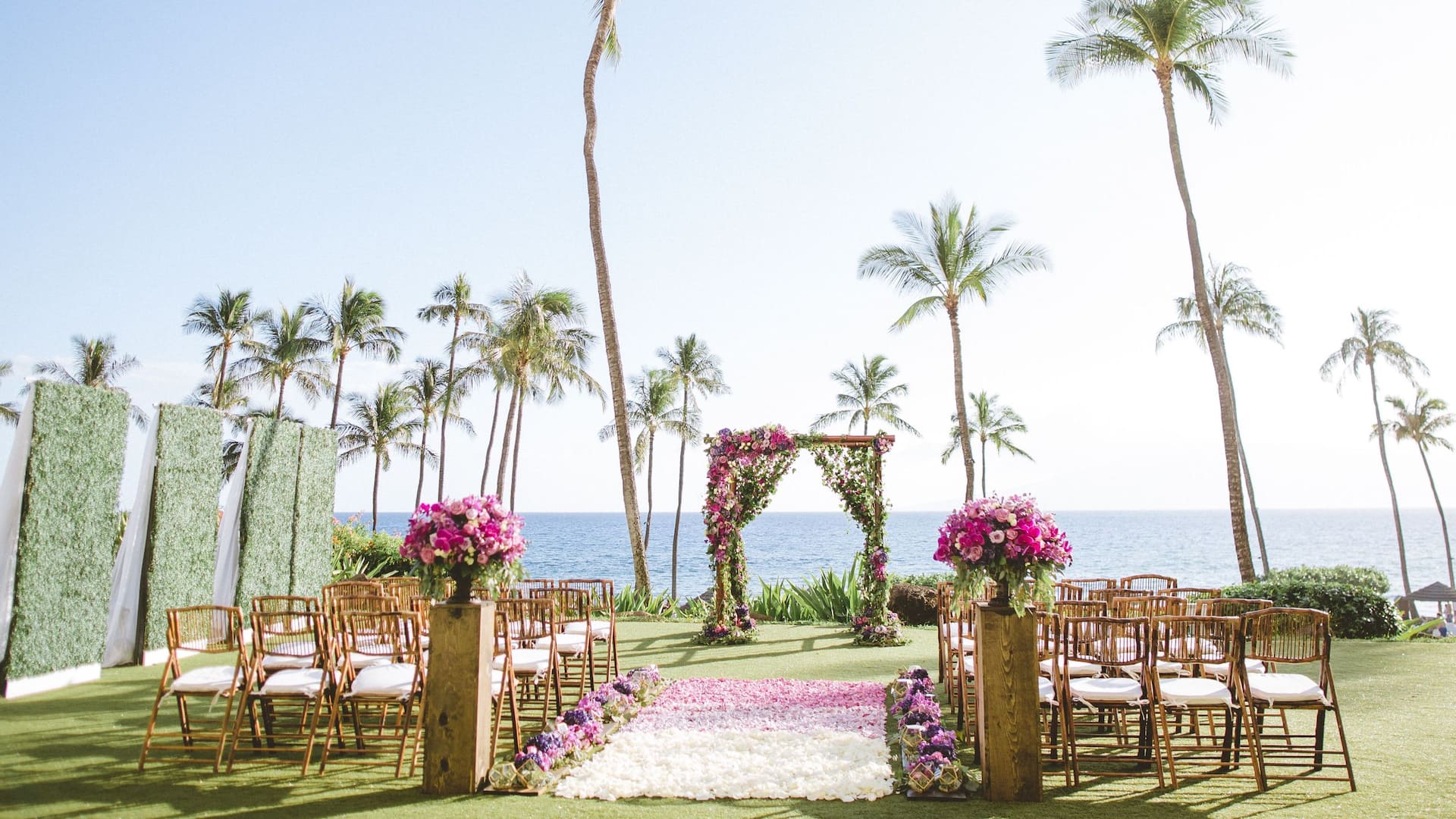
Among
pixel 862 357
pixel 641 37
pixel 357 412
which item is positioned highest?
pixel 641 37

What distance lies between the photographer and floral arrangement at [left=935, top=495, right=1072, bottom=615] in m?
4.52

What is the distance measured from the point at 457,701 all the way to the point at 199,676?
1811mm

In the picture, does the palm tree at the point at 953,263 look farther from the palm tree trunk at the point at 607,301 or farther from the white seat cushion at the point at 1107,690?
the white seat cushion at the point at 1107,690

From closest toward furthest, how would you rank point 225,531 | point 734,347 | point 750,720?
point 750,720 < point 225,531 < point 734,347

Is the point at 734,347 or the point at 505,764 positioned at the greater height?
the point at 734,347

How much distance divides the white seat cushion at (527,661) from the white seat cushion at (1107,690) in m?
3.42

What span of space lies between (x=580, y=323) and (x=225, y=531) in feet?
51.6

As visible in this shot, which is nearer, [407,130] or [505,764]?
[505,764]

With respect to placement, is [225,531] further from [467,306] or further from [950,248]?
[467,306]

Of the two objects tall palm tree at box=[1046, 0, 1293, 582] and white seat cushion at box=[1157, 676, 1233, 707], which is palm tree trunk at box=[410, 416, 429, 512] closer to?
tall palm tree at box=[1046, 0, 1293, 582]

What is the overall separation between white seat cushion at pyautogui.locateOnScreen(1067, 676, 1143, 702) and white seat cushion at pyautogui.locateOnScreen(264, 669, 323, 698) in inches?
174

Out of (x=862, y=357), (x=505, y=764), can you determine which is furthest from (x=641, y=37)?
(x=862, y=357)

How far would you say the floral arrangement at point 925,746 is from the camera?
4.39 meters

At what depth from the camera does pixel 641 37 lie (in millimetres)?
15969
